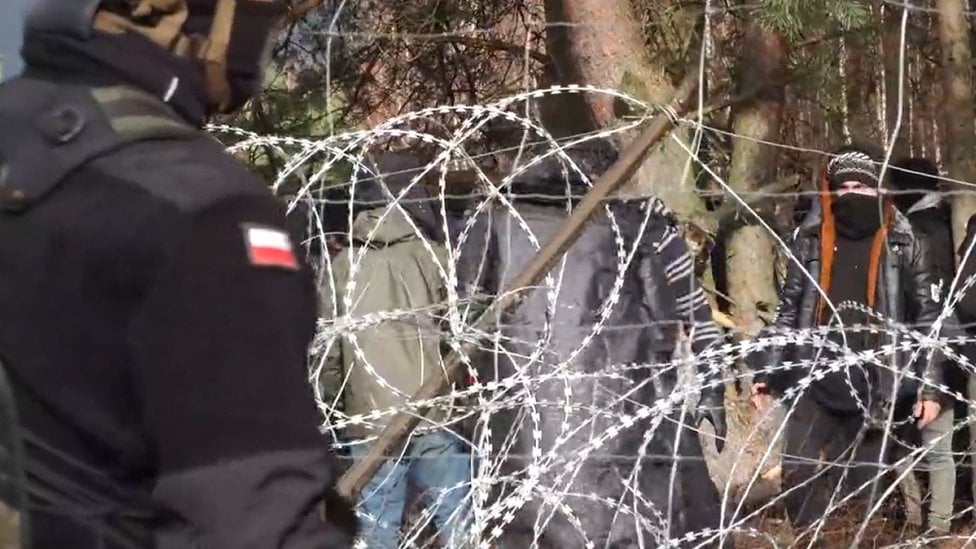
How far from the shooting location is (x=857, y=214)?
4789 millimetres

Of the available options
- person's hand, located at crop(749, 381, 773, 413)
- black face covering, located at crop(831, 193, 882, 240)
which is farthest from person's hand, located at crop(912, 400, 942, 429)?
black face covering, located at crop(831, 193, 882, 240)

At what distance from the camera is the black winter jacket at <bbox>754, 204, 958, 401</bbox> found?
4.73 m

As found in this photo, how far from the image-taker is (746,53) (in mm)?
4898

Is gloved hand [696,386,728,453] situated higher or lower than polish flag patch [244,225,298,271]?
lower

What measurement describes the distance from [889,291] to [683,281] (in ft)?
3.39

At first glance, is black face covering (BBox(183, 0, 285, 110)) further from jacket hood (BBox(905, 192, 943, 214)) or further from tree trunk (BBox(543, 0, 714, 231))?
jacket hood (BBox(905, 192, 943, 214))

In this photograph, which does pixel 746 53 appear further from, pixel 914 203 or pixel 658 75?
pixel 914 203

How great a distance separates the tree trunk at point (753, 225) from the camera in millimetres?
5406

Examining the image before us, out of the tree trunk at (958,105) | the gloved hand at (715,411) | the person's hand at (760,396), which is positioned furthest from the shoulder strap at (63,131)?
the tree trunk at (958,105)

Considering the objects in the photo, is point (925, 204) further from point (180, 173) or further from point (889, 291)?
point (180, 173)

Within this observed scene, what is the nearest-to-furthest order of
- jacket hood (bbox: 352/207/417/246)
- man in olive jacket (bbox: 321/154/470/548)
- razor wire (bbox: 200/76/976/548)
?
razor wire (bbox: 200/76/976/548)
man in olive jacket (bbox: 321/154/470/548)
jacket hood (bbox: 352/207/417/246)

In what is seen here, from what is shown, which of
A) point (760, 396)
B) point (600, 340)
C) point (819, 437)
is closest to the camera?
point (600, 340)

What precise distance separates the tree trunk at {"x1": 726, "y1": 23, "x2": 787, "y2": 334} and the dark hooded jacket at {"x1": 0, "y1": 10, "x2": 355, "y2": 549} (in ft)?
13.4

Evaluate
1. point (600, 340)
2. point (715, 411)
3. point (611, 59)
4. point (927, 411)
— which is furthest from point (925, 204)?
point (600, 340)
